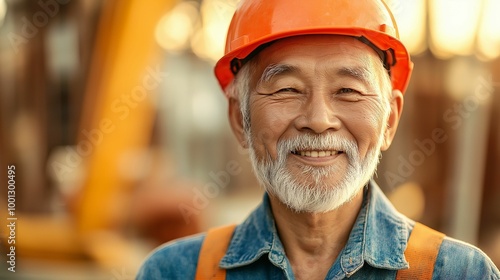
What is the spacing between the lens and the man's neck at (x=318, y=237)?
89.5 inches

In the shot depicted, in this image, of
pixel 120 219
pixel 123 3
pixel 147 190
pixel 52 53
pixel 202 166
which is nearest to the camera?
pixel 123 3

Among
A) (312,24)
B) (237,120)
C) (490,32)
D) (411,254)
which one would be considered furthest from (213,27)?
(411,254)

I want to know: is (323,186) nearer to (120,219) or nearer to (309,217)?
(309,217)

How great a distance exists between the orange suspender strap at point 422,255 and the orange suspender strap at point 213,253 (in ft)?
2.10

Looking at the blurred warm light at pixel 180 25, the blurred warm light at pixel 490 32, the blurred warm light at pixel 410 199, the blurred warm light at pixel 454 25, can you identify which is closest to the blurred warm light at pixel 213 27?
the blurred warm light at pixel 180 25

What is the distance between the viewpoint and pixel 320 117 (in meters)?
2.09

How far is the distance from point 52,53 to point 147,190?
2.00 meters

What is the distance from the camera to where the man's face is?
2.14 meters

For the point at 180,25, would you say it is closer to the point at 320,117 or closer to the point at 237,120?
the point at 237,120

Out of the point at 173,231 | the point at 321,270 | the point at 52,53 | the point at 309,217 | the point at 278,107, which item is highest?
the point at 52,53

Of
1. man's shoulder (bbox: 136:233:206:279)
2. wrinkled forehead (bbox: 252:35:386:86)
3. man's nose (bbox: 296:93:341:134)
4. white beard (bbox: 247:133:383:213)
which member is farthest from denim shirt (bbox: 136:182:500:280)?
wrinkled forehead (bbox: 252:35:386:86)

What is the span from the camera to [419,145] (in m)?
7.08


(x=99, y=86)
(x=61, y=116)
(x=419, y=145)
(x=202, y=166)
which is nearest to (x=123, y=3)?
(x=99, y=86)

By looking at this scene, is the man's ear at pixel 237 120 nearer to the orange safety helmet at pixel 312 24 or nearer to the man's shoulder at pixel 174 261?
the orange safety helmet at pixel 312 24
